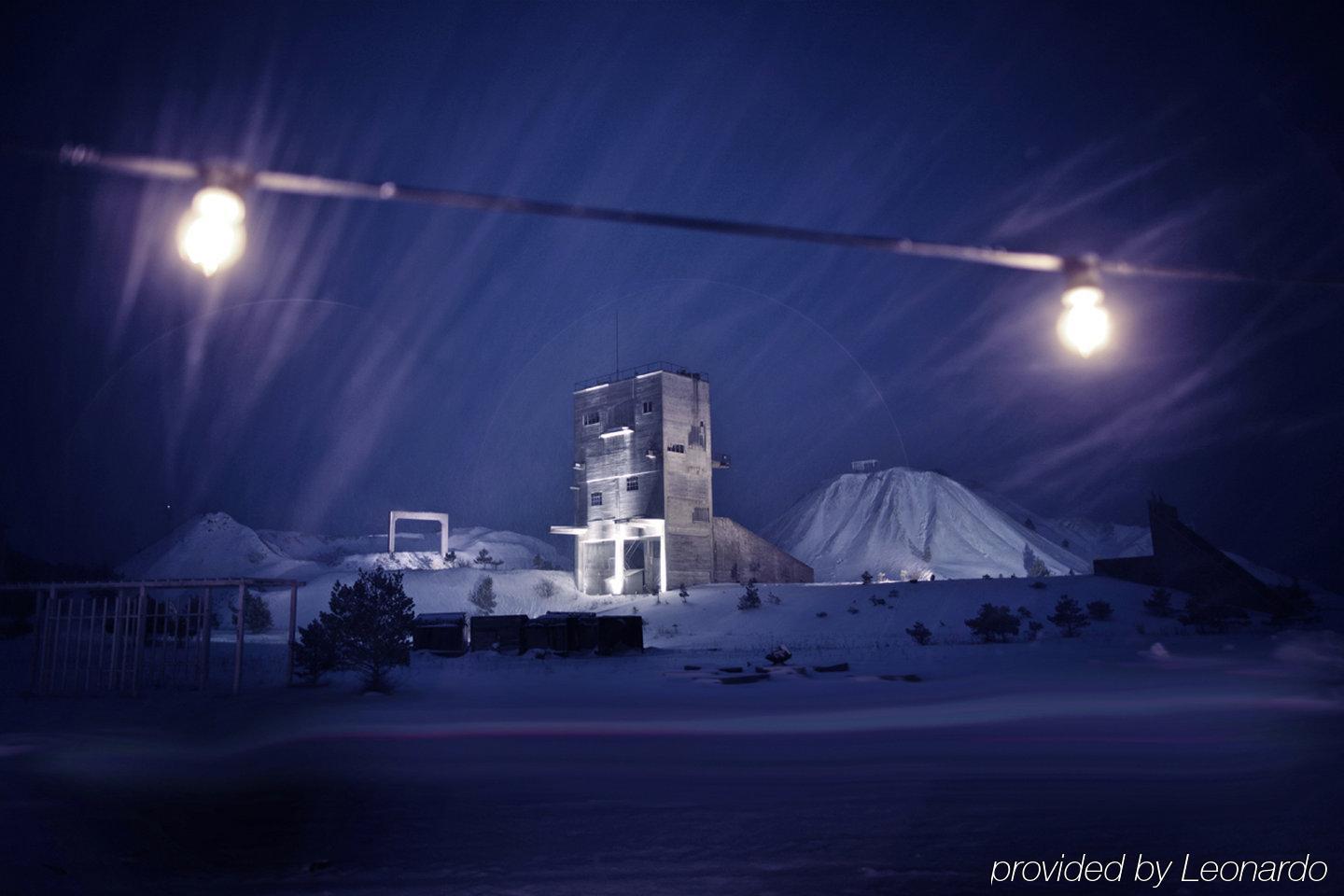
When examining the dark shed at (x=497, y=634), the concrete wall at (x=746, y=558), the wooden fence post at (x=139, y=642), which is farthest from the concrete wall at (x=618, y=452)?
the wooden fence post at (x=139, y=642)

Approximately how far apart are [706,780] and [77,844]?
6572mm

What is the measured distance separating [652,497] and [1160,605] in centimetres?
3113

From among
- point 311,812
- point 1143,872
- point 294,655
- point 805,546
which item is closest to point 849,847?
point 1143,872

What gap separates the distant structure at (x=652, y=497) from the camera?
56.4 m

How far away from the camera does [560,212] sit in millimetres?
4840

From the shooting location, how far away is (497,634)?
35938 millimetres

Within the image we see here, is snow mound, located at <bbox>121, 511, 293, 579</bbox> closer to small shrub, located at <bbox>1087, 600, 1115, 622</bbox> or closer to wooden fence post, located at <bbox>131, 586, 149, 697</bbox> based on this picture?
wooden fence post, located at <bbox>131, 586, 149, 697</bbox>

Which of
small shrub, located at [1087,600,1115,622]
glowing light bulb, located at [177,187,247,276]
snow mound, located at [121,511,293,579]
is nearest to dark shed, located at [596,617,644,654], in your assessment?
small shrub, located at [1087,600,1115,622]

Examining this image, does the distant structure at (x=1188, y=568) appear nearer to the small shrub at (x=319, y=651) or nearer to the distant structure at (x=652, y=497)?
the distant structure at (x=652, y=497)

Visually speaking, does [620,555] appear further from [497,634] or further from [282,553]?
[282,553]

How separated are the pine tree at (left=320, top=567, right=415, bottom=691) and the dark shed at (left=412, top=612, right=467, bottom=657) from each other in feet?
31.2

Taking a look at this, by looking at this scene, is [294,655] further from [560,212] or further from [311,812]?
[560,212]

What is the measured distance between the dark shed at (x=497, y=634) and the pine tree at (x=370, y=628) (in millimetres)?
10493

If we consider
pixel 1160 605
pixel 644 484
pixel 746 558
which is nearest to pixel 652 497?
pixel 644 484
